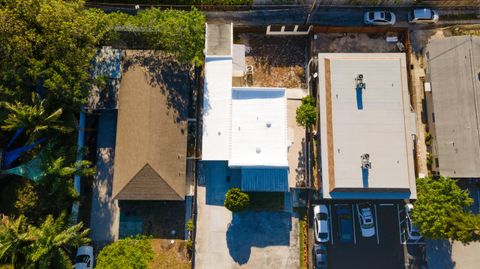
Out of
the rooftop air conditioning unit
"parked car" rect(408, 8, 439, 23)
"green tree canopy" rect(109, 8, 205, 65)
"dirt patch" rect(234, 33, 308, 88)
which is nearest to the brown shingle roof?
"green tree canopy" rect(109, 8, 205, 65)

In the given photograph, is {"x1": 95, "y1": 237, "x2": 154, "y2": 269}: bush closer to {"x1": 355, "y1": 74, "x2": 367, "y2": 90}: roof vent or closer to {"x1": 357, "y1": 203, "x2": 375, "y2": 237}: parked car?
{"x1": 357, "y1": 203, "x2": 375, "y2": 237}: parked car

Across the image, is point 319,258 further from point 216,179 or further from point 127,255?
point 127,255

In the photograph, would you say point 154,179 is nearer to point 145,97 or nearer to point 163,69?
point 145,97

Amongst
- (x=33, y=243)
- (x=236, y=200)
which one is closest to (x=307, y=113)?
(x=236, y=200)

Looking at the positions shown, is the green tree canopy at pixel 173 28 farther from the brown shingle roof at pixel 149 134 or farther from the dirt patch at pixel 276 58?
the dirt patch at pixel 276 58

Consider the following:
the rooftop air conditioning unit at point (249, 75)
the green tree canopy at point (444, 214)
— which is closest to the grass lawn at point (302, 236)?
the green tree canopy at point (444, 214)
